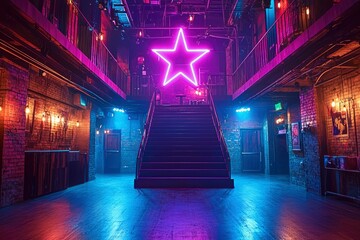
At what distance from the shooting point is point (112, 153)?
47.1ft

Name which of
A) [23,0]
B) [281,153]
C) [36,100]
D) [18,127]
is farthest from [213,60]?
[23,0]

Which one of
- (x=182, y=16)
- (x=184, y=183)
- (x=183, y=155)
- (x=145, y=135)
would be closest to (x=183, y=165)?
(x=183, y=155)

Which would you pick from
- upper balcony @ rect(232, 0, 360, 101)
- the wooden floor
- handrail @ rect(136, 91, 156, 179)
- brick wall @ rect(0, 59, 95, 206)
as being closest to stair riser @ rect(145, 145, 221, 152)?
handrail @ rect(136, 91, 156, 179)

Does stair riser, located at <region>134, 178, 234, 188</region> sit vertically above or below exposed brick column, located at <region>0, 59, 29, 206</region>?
below

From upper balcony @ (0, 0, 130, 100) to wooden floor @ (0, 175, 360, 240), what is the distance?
2.98 m

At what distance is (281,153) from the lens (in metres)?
13.1

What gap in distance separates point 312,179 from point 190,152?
3854 mm

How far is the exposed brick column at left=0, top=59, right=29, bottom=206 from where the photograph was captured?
19.4 ft

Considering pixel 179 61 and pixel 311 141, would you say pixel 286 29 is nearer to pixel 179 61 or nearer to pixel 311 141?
pixel 311 141

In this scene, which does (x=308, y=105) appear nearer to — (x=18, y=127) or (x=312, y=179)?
(x=312, y=179)

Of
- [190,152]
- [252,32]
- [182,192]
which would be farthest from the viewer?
[252,32]

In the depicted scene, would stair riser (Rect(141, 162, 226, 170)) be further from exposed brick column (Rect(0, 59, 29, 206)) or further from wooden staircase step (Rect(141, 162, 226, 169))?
exposed brick column (Rect(0, 59, 29, 206))

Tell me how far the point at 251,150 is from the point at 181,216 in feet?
32.5

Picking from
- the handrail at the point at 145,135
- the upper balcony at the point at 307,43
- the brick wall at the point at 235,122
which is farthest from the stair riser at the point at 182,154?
the brick wall at the point at 235,122
